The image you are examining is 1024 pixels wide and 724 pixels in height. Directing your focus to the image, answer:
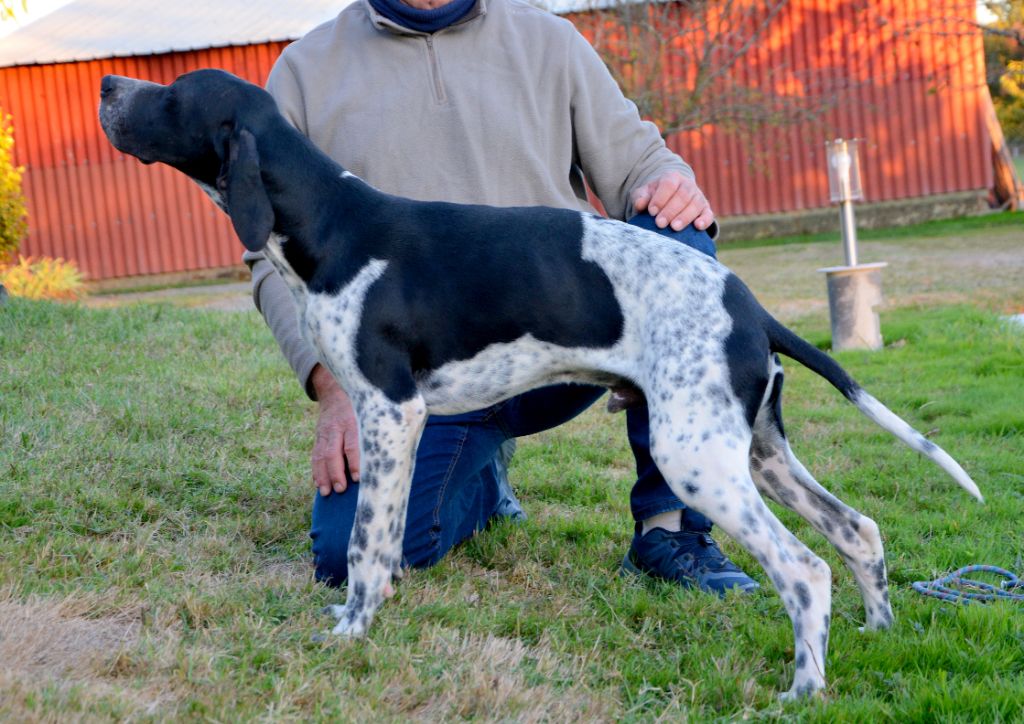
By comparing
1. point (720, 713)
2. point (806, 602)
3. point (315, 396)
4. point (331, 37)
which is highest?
point (331, 37)

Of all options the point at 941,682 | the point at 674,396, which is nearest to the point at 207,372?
the point at 674,396

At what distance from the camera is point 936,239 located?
1529 centimetres

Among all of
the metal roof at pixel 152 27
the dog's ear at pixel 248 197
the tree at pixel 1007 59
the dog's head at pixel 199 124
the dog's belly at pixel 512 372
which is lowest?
the dog's belly at pixel 512 372

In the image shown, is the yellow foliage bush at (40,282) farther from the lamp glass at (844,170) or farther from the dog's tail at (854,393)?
the dog's tail at (854,393)

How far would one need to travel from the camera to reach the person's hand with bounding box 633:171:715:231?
11.2 feet

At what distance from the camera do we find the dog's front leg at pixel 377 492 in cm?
281

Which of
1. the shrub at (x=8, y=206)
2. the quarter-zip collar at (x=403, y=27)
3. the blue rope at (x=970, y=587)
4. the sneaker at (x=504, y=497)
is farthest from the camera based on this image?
the shrub at (x=8, y=206)

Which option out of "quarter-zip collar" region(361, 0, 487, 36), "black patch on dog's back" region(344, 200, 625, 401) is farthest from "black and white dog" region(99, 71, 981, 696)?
"quarter-zip collar" region(361, 0, 487, 36)

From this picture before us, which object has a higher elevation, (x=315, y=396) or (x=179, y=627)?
(x=315, y=396)

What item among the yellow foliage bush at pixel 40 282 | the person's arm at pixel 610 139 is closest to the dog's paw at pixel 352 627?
the person's arm at pixel 610 139

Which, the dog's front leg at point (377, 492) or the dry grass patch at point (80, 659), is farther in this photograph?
the dog's front leg at point (377, 492)

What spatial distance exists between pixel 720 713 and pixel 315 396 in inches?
68.1

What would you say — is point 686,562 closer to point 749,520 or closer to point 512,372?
point 749,520

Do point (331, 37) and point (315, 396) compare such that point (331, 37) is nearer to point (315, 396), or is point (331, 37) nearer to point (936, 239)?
point (315, 396)
